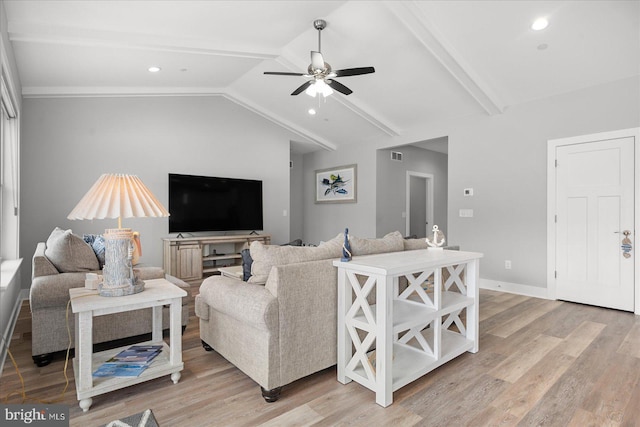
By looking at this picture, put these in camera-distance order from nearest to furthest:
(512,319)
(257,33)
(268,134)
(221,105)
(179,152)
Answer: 1. (512,319)
2. (257,33)
3. (179,152)
4. (221,105)
5. (268,134)

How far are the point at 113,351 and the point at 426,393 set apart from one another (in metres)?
2.01

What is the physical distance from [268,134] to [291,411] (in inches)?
211

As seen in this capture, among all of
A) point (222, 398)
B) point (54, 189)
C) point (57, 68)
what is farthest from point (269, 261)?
point (54, 189)

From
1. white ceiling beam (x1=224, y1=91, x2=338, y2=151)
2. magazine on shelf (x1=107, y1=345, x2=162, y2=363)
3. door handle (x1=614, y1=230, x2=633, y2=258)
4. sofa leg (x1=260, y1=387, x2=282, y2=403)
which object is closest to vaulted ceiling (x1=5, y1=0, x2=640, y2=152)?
white ceiling beam (x1=224, y1=91, x2=338, y2=151)

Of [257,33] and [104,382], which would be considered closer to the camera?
[104,382]

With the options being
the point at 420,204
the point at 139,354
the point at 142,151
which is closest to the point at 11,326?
the point at 139,354

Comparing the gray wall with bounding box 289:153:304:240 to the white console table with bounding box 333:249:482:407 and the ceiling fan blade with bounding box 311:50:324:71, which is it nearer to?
the ceiling fan blade with bounding box 311:50:324:71

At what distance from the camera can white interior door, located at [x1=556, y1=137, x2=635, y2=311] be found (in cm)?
375

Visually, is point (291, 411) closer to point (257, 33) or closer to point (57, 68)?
point (257, 33)

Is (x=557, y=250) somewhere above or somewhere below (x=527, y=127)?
below

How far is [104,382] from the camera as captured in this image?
1.93m

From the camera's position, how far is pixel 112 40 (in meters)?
3.30

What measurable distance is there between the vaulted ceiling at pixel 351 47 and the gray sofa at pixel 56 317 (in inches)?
79.9

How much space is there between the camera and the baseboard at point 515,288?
4.39 meters
